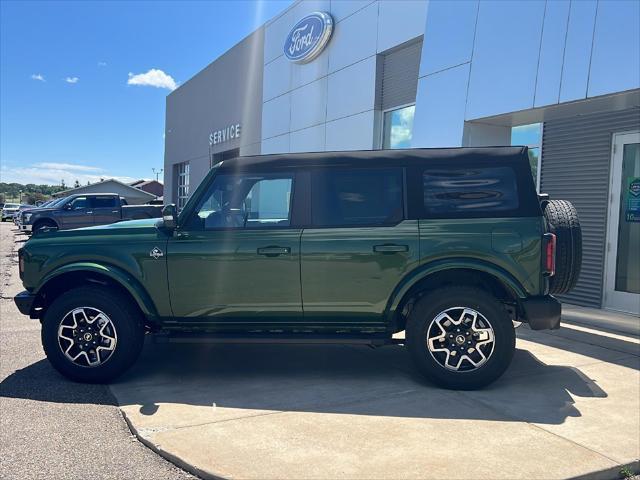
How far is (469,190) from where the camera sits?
14.9 feet

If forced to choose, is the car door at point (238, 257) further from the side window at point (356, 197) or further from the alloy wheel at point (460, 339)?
the alloy wheel at point (460, 339)

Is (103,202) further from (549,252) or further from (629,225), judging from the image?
(549,252)

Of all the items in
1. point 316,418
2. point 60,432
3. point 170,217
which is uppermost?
point 170,217

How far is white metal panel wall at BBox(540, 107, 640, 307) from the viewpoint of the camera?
7.79m

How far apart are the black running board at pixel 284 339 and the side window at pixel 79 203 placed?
17.0 m

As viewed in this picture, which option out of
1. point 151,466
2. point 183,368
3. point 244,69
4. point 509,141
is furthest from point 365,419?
point 244,69

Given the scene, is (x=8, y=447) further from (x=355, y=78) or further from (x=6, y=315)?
(x=355, y=78)

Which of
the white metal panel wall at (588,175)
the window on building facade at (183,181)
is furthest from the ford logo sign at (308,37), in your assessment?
the window on building facade at (183,181)

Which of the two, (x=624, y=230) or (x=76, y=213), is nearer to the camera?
(x=624, y=230)

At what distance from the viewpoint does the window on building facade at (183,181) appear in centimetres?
3059

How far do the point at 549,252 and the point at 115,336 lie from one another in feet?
12.0

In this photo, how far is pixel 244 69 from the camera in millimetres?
21625

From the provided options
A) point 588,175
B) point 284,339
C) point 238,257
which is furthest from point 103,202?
point 284,339

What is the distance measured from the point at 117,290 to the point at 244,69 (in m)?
18.5
